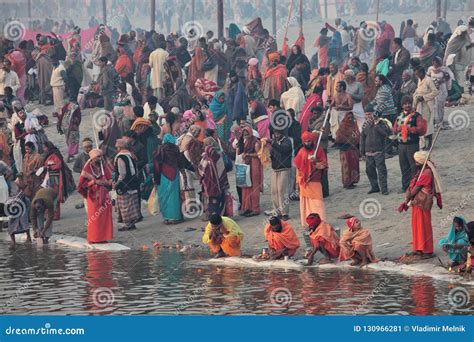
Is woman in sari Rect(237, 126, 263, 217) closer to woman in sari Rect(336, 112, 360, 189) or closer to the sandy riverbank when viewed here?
the sandy riverbank

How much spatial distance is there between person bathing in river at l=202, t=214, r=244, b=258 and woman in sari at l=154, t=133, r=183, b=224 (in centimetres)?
317

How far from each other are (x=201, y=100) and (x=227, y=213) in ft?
20.1

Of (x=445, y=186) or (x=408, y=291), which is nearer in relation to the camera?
(x=408, y=291)

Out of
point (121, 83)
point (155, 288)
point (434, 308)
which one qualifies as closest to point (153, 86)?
point (121, 83)

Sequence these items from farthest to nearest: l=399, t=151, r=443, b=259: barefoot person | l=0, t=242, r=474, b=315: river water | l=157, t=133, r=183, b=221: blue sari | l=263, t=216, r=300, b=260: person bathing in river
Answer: l=157, t=133, r=183, b=221: blue sari < l=263, t=216, r=300, b=260: person bathing in river < l=399, t=151, r=443, b=259: barefoot person < l=0, t=242, r=474, b=315: river water

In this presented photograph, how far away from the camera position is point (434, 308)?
16.5 metres

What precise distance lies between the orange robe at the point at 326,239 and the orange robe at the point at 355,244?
0.14m

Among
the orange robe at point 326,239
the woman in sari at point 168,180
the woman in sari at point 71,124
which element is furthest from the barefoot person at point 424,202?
the woman in sari at point 71,124

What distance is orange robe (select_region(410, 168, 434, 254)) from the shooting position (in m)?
19.8

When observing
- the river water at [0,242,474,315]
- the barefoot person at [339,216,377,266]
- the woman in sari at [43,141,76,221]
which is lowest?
the river water at [0,242,474,315]

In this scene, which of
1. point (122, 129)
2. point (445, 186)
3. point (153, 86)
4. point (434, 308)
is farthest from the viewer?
point (153, 86)

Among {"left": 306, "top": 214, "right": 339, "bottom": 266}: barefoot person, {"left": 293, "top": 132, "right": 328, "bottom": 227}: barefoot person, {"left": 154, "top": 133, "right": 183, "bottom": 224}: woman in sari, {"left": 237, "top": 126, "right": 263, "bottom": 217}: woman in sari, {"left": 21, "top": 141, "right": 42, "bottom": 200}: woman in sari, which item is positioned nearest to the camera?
{"left": 306, "top": 214, "right": 339, "bottom": 266}: barefoot person

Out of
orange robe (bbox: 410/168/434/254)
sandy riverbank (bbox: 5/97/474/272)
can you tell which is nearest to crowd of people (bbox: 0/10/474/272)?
orange robe (bbox: 410/168/434/254)

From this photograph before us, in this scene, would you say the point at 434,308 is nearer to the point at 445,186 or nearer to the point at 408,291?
the point at 408,291
